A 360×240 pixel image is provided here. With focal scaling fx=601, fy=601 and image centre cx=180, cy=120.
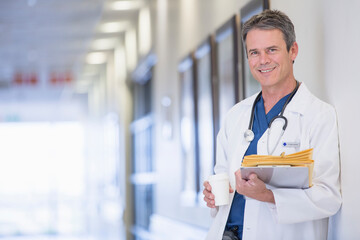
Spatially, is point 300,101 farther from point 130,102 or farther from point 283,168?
point 130,102

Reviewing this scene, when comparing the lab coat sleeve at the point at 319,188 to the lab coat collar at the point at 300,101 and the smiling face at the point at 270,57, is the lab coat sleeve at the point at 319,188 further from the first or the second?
the smiling face at the point at 270,57

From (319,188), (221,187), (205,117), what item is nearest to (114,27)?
(205,117)

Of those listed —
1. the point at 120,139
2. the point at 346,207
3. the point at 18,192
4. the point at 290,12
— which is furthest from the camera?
the point at 18,192

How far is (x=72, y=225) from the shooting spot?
15.3m

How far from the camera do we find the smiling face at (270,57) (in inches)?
82.4

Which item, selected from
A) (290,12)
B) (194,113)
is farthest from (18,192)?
(290,12)

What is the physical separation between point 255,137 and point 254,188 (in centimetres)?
36

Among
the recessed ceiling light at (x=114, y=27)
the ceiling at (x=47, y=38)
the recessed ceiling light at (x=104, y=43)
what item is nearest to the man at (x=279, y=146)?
the ceiling at (x=47, y=38)

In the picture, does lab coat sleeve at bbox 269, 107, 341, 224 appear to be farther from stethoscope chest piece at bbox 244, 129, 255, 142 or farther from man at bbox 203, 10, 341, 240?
stethoscope chest piece at bbox 244, 129, 255, 142

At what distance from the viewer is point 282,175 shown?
1853mm

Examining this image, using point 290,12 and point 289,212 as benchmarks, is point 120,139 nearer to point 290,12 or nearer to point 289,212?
point 290,12

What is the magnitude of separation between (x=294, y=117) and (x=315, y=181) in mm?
242

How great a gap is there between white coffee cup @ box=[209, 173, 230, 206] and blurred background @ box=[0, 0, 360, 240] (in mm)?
413

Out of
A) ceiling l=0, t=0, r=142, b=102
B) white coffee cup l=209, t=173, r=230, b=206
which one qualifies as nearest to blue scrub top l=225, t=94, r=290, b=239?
white coffee cup l=209, t=173, r=230, b=206
